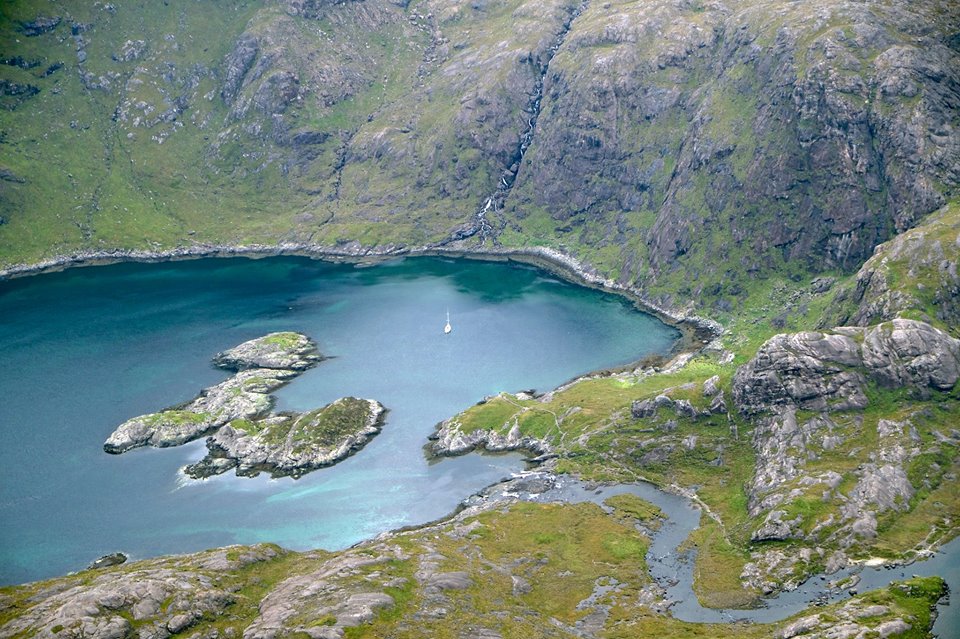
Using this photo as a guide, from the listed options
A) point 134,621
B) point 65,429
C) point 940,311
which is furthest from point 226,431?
point 940,311

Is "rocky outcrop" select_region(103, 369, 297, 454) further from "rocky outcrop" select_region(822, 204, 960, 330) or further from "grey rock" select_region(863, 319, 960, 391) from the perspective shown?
"rocky outcrop" select_region(822, 204, 960, 330)

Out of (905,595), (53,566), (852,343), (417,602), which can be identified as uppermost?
(852,343)

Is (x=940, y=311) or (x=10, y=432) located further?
(x=10, y=432)

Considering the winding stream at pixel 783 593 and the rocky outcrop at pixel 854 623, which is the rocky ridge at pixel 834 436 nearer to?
the winding stream at pixel 783 593

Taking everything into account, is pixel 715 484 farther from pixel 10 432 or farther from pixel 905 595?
pixel 10 432

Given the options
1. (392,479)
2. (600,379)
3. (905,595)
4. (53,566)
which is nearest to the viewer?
(905,595)

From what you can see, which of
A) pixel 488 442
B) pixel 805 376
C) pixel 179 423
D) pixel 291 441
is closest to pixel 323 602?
pixel 488 442

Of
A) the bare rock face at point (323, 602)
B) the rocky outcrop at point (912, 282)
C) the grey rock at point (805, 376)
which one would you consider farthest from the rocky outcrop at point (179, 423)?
the rocky outcrop at point (912, 282)
